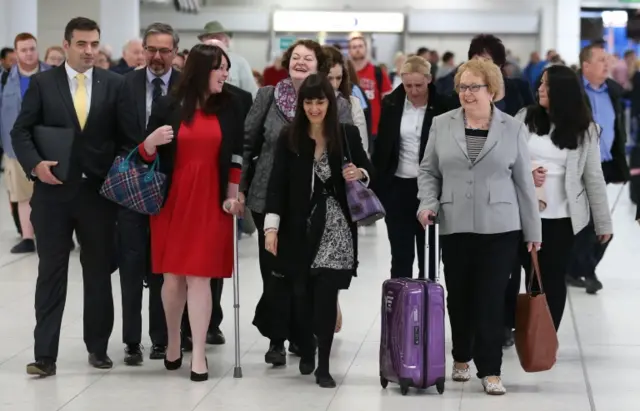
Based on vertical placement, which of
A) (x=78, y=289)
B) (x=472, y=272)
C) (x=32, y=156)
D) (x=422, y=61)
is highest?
(x=422, y=61)

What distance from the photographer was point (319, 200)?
6480 millimetres

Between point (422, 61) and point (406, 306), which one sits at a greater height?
point (422, 61)

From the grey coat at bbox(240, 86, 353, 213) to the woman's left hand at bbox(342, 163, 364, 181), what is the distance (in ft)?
1.29

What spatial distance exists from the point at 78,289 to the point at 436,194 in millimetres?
4044

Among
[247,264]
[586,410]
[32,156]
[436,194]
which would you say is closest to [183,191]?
[32,156]

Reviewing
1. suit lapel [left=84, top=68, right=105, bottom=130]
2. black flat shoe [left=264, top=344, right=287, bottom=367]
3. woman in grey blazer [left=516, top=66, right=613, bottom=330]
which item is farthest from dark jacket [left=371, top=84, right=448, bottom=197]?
suit lapel [left=84, top=68, right=105, bottom=130]

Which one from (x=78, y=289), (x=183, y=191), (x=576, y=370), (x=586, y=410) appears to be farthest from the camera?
(x=78, y=289)

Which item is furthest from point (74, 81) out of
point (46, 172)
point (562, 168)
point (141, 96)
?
point (562, 168)

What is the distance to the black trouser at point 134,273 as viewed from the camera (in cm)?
692

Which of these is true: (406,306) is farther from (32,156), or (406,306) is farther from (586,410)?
(32,156)

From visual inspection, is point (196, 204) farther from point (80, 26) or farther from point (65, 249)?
point (80, 26)

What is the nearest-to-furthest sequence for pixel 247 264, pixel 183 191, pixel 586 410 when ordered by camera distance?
pixel 586 410, pixel 183 191, pixel 247 264

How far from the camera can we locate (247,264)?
11.1 meters

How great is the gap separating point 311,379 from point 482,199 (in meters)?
1.32
